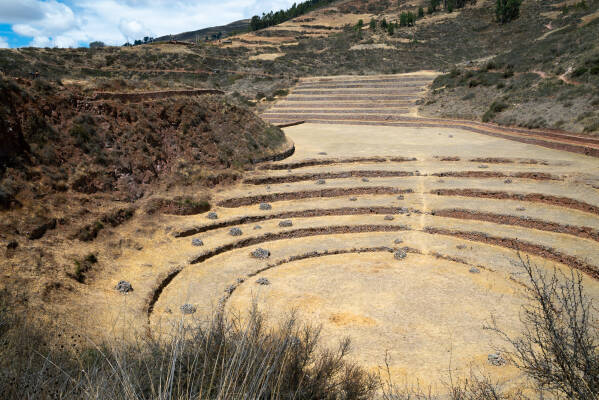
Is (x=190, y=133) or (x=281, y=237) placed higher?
(x=190, y=133)

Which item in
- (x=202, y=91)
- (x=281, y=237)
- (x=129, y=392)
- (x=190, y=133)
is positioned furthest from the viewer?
(x=202, y=91)

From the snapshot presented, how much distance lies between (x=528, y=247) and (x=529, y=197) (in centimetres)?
465

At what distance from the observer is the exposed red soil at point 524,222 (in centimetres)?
1458

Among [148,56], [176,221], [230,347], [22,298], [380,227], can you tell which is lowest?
[380,227]

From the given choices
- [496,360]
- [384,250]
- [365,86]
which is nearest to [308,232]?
[384,250]

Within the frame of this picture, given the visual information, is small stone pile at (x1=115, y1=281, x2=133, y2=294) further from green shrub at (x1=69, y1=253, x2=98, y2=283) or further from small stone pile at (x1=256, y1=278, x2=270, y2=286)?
small stone pile at (x1=256, y1=278, x2=270, y2=286)

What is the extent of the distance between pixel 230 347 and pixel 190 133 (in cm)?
1856

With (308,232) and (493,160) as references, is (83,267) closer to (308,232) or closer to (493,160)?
(308,232)

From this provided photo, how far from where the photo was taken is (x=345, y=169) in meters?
22.7

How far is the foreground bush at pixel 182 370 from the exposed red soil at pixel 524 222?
1143 centimetres

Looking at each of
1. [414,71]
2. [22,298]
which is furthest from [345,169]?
[414,71]

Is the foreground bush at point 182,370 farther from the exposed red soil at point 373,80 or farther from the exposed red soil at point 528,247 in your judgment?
the exposed red soil at point 373,80

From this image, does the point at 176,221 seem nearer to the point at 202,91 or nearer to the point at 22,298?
the point at 22,298

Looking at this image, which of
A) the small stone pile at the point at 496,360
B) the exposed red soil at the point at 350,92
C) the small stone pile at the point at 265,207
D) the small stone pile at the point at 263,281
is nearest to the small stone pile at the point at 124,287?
the small stone pile at the point at 263,281
